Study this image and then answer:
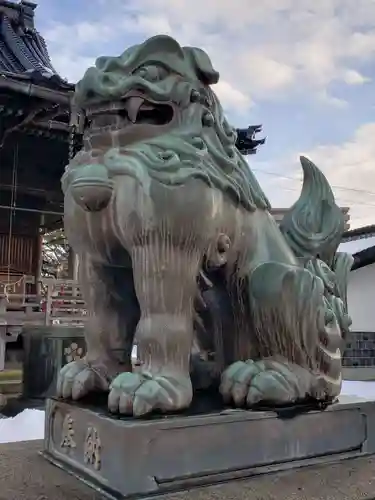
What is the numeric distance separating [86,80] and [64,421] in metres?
0.74

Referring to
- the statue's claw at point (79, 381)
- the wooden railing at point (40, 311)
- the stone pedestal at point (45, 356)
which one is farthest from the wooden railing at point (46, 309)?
the statue's claw at point (79, 381)

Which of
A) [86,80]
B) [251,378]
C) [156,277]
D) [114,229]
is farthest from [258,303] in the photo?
[86,80]

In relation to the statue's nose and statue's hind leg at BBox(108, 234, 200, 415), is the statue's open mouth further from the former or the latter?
statue's hind leg at BBox(108, 234, 200, 415)

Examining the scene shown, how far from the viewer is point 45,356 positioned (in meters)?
3.79

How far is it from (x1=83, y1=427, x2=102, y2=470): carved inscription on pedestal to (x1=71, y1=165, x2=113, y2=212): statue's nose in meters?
0.45

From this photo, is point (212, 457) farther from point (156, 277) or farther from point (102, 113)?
point (102, 113)

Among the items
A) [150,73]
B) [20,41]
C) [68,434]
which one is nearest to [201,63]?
[150,73]

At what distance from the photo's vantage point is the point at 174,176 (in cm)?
104

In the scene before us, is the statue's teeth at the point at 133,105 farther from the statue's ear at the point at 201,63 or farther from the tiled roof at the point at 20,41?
the tiled roof at the point at 20,41

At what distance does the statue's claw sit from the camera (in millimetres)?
1147

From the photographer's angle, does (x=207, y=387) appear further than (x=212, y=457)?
Yes

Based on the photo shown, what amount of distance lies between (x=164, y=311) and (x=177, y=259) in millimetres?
110

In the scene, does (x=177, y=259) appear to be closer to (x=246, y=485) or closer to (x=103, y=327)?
(x=103, y=327)

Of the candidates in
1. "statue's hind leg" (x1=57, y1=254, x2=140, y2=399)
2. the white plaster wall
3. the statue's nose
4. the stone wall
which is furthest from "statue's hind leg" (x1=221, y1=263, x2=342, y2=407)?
the white plaster wall
